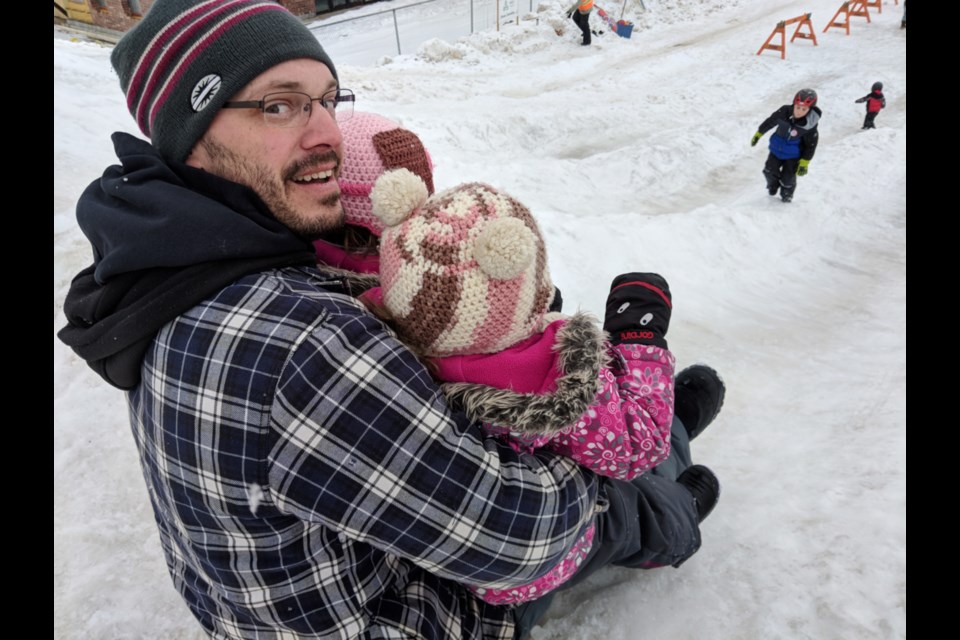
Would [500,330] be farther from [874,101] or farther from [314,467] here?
[874,101]

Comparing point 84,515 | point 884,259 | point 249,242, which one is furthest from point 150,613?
point 884,259

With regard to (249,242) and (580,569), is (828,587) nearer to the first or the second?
(580,569)

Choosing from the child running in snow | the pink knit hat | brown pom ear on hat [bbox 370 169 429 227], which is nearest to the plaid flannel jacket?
brown pom ear on hat [bbox 370 169 429 227]

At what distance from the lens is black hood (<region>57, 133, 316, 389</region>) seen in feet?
3.81

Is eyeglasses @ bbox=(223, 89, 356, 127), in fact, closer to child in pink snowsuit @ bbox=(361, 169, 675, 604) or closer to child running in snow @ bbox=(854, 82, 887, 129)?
child in pink snowsuit @ bbox=(361, 169, 675, 604)

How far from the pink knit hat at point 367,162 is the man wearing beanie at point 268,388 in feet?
0.34

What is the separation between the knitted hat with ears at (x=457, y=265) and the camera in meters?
1.25

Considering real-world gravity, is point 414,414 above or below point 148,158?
below

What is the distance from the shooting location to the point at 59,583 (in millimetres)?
2488

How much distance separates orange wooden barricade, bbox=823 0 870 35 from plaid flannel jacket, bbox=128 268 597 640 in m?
18.2

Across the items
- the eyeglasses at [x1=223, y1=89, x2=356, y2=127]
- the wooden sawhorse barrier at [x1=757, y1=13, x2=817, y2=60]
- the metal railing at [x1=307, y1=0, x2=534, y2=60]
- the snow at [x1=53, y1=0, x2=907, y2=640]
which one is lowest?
the snow at [x1=53, y1=0, x2=907, y2=640]

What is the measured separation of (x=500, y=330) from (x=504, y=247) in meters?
0.24

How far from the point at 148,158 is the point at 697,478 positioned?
8.03ft

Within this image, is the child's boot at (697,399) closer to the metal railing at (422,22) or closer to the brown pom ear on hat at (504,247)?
the brown pom ear on hat at (504,247)
